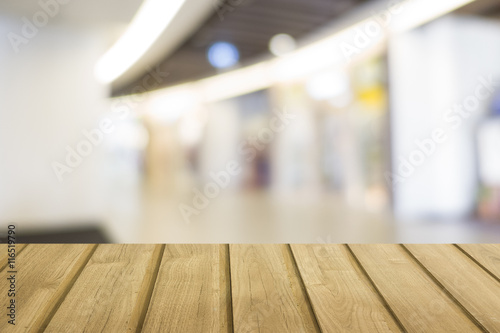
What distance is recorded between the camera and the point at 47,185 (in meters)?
4.61

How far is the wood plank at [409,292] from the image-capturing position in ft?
2.64

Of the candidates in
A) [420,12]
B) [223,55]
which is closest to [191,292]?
[420,12]

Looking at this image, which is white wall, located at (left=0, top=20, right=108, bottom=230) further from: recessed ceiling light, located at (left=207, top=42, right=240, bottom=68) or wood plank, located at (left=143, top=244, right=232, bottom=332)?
wood plank, located at (left=143, top=244, right=232, bottom=332)

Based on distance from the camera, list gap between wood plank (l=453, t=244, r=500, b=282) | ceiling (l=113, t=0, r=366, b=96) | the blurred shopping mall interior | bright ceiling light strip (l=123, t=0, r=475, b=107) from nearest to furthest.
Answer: gap between wood plank (l=453, t=244, r=500, b=282)
the blurred shopping mall interior
ceiling (l=113, t=0, r=366, b=96)
bright ceiling light strip (l=123, t=0, r=475, b=107)

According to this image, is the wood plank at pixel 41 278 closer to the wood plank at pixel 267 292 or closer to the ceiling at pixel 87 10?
the wood plank at pixel 267 292

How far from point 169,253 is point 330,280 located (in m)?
0.41

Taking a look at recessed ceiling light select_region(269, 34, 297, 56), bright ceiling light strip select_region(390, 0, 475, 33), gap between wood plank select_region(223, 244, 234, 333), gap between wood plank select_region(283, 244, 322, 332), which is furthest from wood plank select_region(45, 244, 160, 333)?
recessed ceiling light select_region(269, 34, 297, 56)

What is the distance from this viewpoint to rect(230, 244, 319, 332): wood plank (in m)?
0.80

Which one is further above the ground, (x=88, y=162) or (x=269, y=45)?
(x=269, y=45)

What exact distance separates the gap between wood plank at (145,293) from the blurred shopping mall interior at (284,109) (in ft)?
7.98

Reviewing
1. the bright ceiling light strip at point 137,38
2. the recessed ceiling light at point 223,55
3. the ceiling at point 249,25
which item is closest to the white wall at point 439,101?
the ceiling at point 249,25

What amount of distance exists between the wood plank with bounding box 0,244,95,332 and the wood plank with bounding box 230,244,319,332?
1.12 ft

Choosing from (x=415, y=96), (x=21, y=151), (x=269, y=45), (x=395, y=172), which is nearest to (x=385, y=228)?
(x=395, y=172)

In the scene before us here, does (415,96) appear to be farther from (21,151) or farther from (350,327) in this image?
(350,327)
